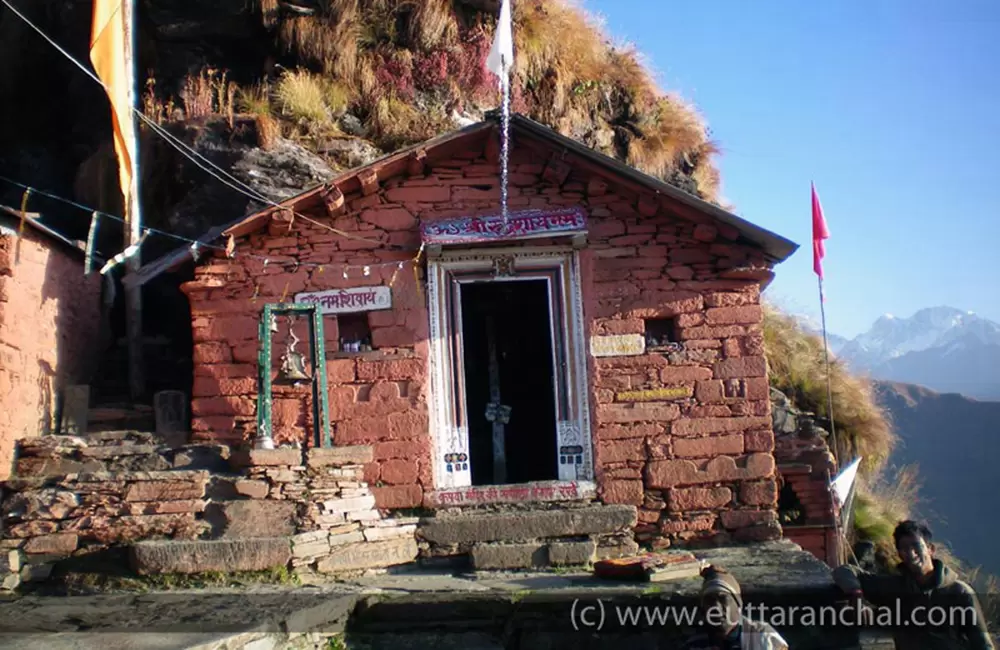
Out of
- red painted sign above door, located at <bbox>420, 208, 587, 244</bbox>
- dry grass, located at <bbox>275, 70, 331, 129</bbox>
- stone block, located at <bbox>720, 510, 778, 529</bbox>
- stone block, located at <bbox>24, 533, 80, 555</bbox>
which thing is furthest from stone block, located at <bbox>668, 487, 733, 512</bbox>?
dry grass, located at <bbox>275, 70, 331, 129</bbox>

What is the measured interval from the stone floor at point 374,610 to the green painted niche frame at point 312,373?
1.63 metres

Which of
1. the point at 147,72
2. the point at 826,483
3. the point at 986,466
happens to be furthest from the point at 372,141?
the point at 986,466

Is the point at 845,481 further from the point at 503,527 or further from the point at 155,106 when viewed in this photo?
the point at 155,106

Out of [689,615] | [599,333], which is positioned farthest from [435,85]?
[689,615]

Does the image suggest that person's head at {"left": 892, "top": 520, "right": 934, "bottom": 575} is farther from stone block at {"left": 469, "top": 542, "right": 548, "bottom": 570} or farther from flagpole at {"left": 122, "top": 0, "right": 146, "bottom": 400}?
flagpole at {"left": 122, "top": 0, "right": 146, "bottom": 400}

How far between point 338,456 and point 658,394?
3399mm

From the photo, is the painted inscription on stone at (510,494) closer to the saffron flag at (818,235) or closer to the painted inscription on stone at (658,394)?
the painted inscription on stone at (658,394)

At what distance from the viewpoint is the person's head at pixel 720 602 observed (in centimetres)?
580

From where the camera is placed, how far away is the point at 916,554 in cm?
615

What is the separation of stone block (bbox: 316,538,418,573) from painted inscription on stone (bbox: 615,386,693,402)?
2710 mm

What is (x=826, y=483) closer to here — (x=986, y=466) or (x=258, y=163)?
(x=258, y=163)

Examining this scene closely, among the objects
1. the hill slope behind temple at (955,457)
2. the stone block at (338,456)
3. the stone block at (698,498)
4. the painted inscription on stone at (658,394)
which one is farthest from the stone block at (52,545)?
the hill slope behind temple at (955,457)

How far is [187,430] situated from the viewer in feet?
33.0

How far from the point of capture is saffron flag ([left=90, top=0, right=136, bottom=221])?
10.7 m
